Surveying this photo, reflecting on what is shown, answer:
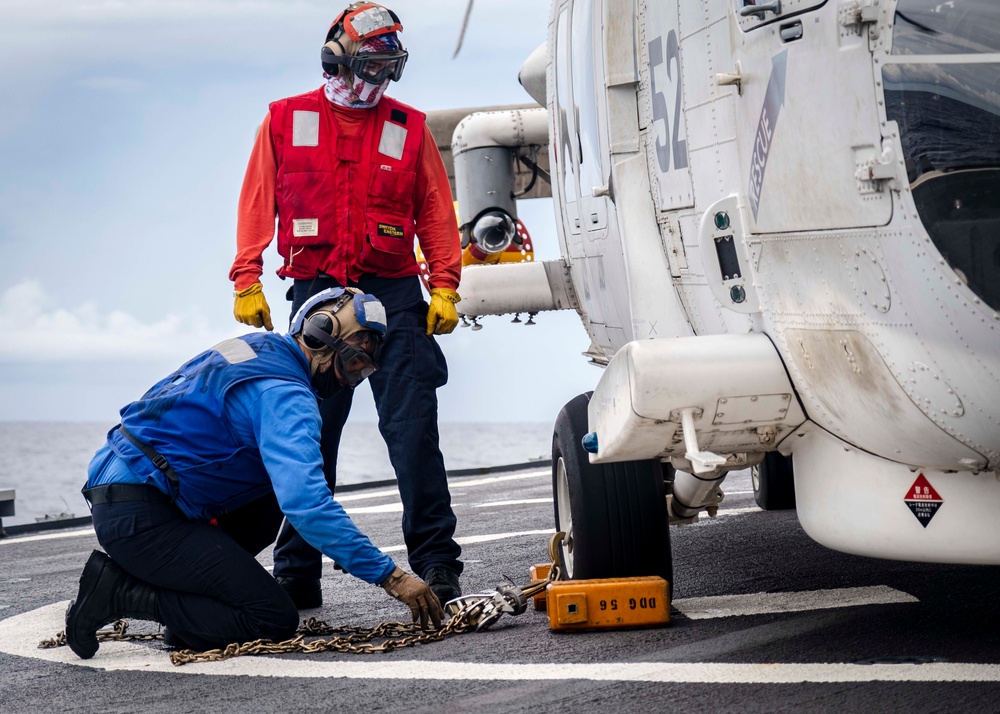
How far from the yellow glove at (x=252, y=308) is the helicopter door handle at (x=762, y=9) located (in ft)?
7.79

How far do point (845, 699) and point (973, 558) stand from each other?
480 mm

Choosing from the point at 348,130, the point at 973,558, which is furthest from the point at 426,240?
the point at 973,558

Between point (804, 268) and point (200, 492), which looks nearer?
point (804, 268)

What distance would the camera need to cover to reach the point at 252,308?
5000 mm

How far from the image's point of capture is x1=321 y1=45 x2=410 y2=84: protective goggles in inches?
199

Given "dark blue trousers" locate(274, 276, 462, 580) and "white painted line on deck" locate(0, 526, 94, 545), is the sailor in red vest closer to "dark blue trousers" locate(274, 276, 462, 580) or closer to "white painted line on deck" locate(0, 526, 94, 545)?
"dark blue trousers" locate(274, 276, 462, 580)

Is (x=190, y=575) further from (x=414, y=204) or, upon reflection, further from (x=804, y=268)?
(x=804, y=268)

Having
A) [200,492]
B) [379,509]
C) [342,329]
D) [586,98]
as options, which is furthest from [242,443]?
[379,509]

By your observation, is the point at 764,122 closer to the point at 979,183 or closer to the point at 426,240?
the point at 979,183

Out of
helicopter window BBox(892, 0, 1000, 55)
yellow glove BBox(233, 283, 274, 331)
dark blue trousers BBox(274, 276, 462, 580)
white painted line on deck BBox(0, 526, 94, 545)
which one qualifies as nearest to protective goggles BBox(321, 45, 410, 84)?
dark blue trousers BBox(274, 276, 462, 580)

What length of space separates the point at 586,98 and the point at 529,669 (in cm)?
228

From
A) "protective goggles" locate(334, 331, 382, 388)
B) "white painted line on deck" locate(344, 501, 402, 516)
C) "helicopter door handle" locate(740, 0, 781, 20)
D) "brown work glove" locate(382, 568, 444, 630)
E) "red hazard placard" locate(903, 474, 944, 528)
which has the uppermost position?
"helicopter door handle" locate(740, 0, 781, 20)

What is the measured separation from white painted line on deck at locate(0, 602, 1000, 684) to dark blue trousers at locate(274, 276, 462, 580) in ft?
2.95

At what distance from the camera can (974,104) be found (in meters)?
2.83
